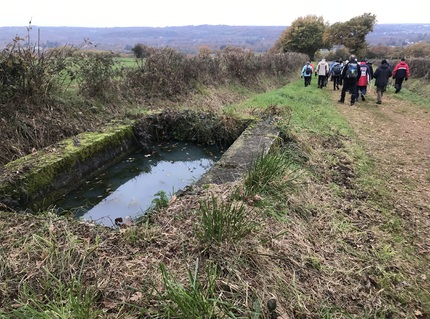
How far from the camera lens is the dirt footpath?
4536 mm

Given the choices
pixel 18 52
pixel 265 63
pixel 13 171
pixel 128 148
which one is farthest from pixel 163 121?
pixel 265 63

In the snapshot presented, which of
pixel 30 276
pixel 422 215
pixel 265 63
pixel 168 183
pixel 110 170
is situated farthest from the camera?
pixel 265 63

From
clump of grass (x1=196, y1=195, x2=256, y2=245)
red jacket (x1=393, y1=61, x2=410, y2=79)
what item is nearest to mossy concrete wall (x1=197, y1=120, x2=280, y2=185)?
clump of grass (x1=196, y1=195, x2=256, y2=245)

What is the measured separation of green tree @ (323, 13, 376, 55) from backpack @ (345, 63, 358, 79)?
1572 inches

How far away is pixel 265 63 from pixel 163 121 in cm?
1423

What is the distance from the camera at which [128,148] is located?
7.07 meters

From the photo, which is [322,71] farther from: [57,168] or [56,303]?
[56,303]

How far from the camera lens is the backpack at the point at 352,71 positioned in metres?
11.8

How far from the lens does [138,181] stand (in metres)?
5.93

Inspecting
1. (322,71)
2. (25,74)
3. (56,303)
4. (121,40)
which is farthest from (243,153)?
(121,40)

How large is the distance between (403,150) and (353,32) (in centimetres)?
4630

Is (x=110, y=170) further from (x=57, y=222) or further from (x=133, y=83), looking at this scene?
(x=133, y=83)

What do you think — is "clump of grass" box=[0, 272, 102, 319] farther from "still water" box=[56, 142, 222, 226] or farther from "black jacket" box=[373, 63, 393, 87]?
"black jacket" box=[373, 63, 393, 87]

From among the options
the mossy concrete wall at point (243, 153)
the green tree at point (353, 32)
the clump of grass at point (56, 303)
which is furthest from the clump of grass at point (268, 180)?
the green tree at point (353, 32)
